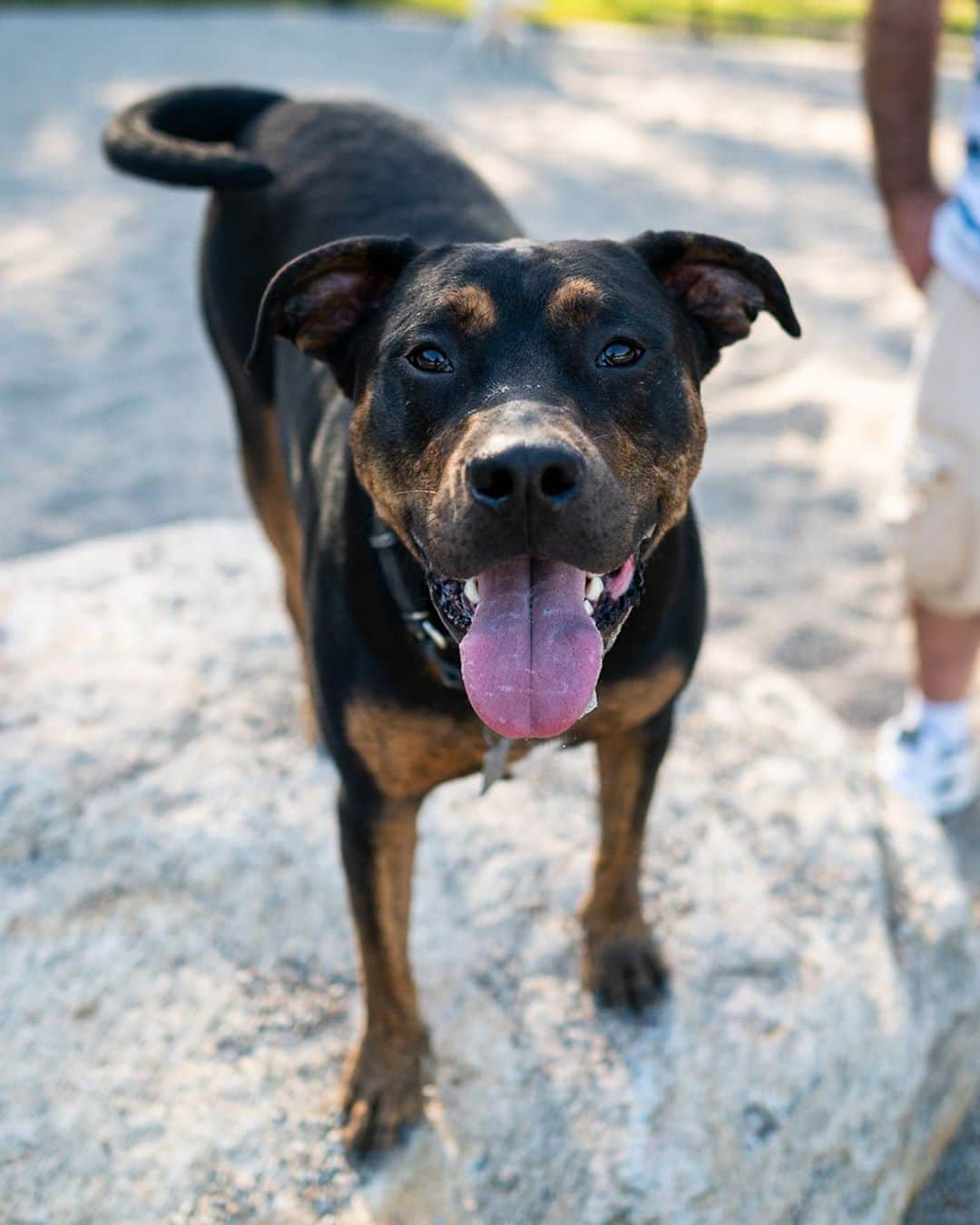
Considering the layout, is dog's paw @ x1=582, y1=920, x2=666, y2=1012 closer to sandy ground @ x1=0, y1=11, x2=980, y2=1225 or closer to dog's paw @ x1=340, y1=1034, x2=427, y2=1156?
dog's paw @ x1=340, y1=1034, x2=427, y2=1156

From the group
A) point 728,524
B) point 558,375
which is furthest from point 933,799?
point 558,375

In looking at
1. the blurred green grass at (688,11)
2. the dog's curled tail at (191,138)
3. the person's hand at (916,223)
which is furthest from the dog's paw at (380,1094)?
the blurred green grass at (688,11)

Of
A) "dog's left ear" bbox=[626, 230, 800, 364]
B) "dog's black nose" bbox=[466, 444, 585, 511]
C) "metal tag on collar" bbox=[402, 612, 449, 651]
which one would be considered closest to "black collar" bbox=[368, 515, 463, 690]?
"metal tag on collar" bbox=[402, 612, 449, 651]

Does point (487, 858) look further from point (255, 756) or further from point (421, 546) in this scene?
point (421, 546)

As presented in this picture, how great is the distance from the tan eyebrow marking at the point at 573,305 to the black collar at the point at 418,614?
1.76 ft

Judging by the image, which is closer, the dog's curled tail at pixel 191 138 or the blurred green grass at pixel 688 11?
the dog's curled tail at pixel 191 138

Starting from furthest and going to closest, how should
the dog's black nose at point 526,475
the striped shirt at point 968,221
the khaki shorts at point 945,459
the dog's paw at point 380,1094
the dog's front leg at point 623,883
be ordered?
the khaki shorts at point 945,459 < the striped shirt at point 968,221 < the dog's front leg at point 623,883 < the dog's paw at point 380,1094 < the dog's black nose at point 526,475

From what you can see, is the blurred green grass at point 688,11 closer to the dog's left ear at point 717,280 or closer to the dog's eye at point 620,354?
the dog's left ear at point 717,280

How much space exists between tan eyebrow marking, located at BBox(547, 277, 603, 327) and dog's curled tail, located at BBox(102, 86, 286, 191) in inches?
44.9

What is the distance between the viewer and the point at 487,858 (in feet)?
11.2

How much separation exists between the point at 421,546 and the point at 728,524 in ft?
11.6

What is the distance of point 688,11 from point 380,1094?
15830mm

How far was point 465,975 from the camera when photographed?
10.4ft

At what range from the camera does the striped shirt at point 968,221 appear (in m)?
3.61
